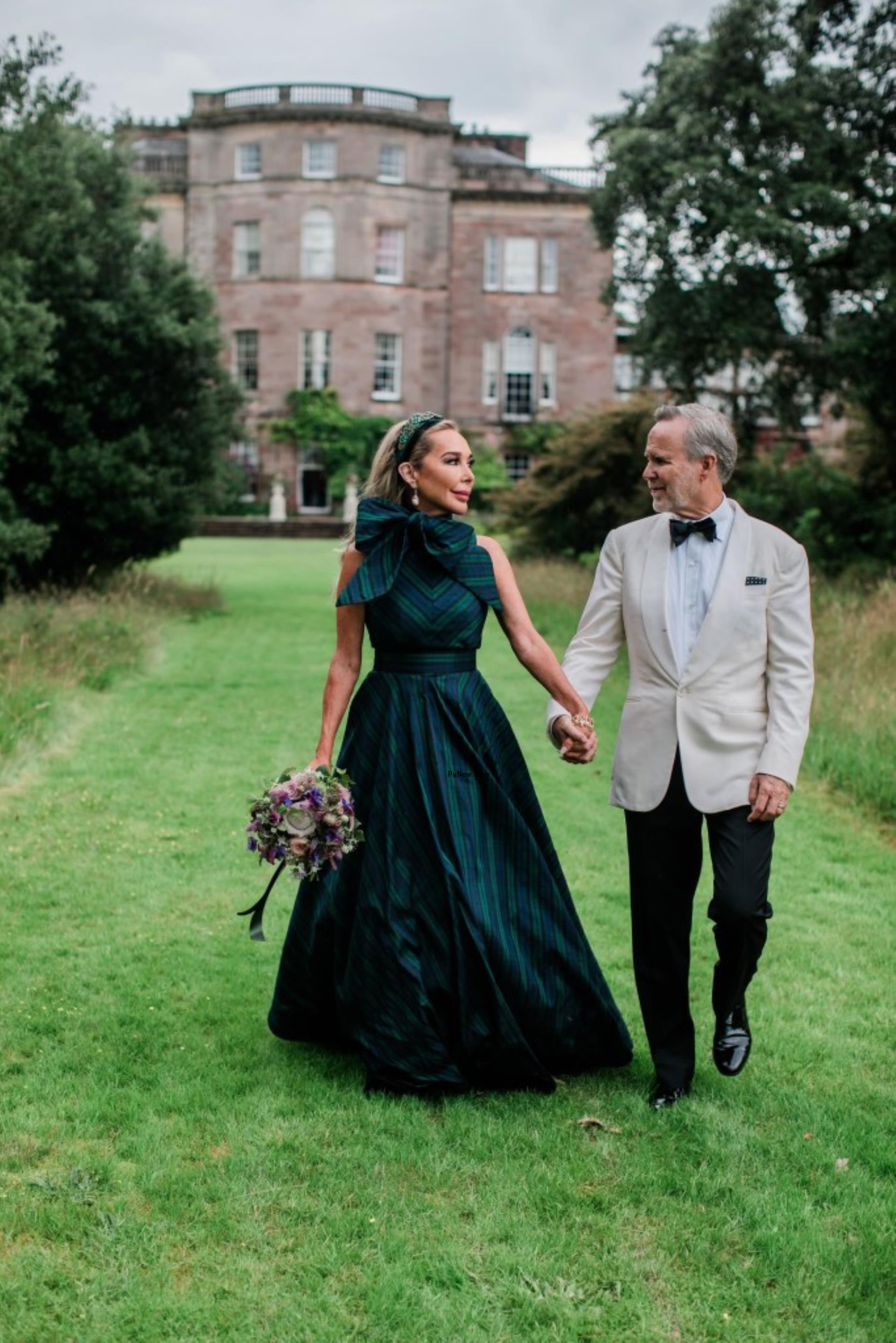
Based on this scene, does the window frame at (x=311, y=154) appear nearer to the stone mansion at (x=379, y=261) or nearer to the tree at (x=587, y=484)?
the stone mansion at (x=379, y=261)

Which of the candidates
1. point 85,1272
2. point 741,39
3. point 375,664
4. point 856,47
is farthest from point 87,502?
point 85,1272

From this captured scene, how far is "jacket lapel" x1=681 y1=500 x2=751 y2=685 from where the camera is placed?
4348mm

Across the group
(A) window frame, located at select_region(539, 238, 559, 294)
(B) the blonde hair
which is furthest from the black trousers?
(A) window frame, located at select_region(539, 238, 559, 294)

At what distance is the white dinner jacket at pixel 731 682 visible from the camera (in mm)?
4332

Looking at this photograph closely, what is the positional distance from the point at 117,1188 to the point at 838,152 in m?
18.9

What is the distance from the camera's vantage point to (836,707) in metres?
10.7

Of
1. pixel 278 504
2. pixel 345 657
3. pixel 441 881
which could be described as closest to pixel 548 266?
pixel 278 504

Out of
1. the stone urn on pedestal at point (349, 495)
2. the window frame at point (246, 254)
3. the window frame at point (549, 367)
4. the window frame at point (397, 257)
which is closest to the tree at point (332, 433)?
the stone urn on pedestal at point (349, 495)

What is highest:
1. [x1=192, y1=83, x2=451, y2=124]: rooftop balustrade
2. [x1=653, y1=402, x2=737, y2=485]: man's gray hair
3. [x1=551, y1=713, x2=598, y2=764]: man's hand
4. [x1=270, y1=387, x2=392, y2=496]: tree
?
[x1=192, y1=83, x2=451, y2=124]: rooftop balustrade

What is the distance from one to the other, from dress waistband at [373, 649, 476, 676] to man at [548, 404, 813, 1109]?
35 cm

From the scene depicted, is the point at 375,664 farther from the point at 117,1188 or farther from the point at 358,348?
the point at 358,348

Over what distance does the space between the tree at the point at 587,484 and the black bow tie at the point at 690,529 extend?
18.8 metres

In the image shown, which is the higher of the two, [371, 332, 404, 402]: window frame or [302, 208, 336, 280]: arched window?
[302, 208, 336, 280]: arched window

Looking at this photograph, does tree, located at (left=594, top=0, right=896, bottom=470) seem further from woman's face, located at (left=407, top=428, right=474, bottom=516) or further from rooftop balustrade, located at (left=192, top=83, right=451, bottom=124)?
rooftop balustrade, located at (left=192, top=83, right=451, bottom=124)
